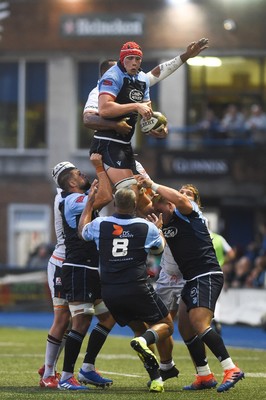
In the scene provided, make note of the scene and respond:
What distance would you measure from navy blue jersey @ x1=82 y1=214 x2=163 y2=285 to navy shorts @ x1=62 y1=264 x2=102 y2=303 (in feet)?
2.54

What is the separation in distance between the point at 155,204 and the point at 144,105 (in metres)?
1.02

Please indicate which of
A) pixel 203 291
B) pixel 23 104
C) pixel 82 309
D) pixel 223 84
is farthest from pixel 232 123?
pixel 203 291

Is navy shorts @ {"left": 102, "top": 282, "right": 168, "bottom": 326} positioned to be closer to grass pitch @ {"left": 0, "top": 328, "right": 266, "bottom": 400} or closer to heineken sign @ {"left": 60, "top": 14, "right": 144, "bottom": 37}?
grass pitch @ {"left": 0, "top": 328, "right": 266, "bottom": 400}

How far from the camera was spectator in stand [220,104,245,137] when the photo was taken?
119 ft

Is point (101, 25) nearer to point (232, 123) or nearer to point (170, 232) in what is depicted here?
point (232, 123)

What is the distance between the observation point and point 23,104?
Result: 133 ft

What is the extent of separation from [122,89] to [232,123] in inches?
906

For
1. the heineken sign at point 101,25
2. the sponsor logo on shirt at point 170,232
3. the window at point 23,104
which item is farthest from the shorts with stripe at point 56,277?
the window at point 23,104

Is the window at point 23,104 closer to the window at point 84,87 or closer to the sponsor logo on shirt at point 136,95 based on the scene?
the window at point 84,87

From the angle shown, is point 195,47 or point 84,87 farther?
point 84,87

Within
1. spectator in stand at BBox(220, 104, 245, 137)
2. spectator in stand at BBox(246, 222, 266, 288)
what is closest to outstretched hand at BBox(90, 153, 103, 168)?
spectator in stand at BBox(246, 222, 266, 288)

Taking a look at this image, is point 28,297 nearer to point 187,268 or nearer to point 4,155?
point 4,155

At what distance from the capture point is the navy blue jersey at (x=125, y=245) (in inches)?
506

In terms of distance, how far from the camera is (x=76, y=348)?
13.6 meters
